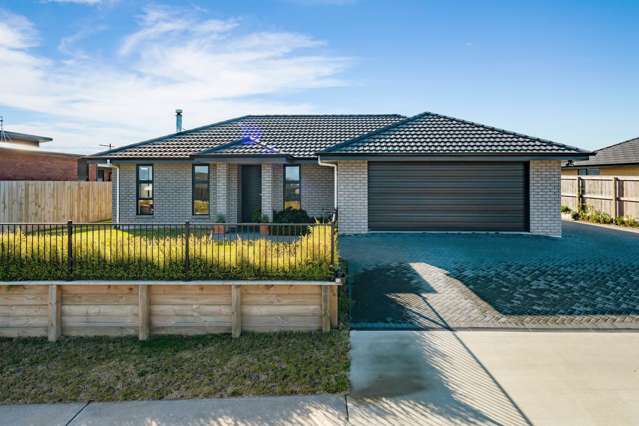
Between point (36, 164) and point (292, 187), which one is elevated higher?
point (36, 164)

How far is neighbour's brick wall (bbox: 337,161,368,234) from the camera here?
49.8ft

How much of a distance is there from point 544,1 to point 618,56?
6814mm

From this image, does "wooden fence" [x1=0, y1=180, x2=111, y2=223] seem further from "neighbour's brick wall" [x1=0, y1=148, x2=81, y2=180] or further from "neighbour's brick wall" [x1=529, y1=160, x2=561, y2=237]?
"neighbour's brick wall" [x1=529, y1=160, x2=561, y2=237]

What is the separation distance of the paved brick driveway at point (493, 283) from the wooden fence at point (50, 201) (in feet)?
50.5

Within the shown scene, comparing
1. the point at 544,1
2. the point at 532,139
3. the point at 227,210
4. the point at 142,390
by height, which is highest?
the point at 544,1

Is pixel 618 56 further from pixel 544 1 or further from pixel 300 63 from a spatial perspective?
pixel 300 63

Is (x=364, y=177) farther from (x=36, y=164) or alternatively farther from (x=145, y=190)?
(x=36, y=164)

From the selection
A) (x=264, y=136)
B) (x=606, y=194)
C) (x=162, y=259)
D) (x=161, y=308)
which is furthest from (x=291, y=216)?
(x=606, y=194)

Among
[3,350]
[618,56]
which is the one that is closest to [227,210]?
[3,350]

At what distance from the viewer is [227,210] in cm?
1688

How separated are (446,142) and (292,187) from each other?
6.10 metres

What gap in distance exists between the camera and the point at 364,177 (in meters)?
15.2

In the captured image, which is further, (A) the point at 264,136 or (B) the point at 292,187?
(A) the point at 264,136

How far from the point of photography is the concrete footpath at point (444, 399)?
4.40 m
